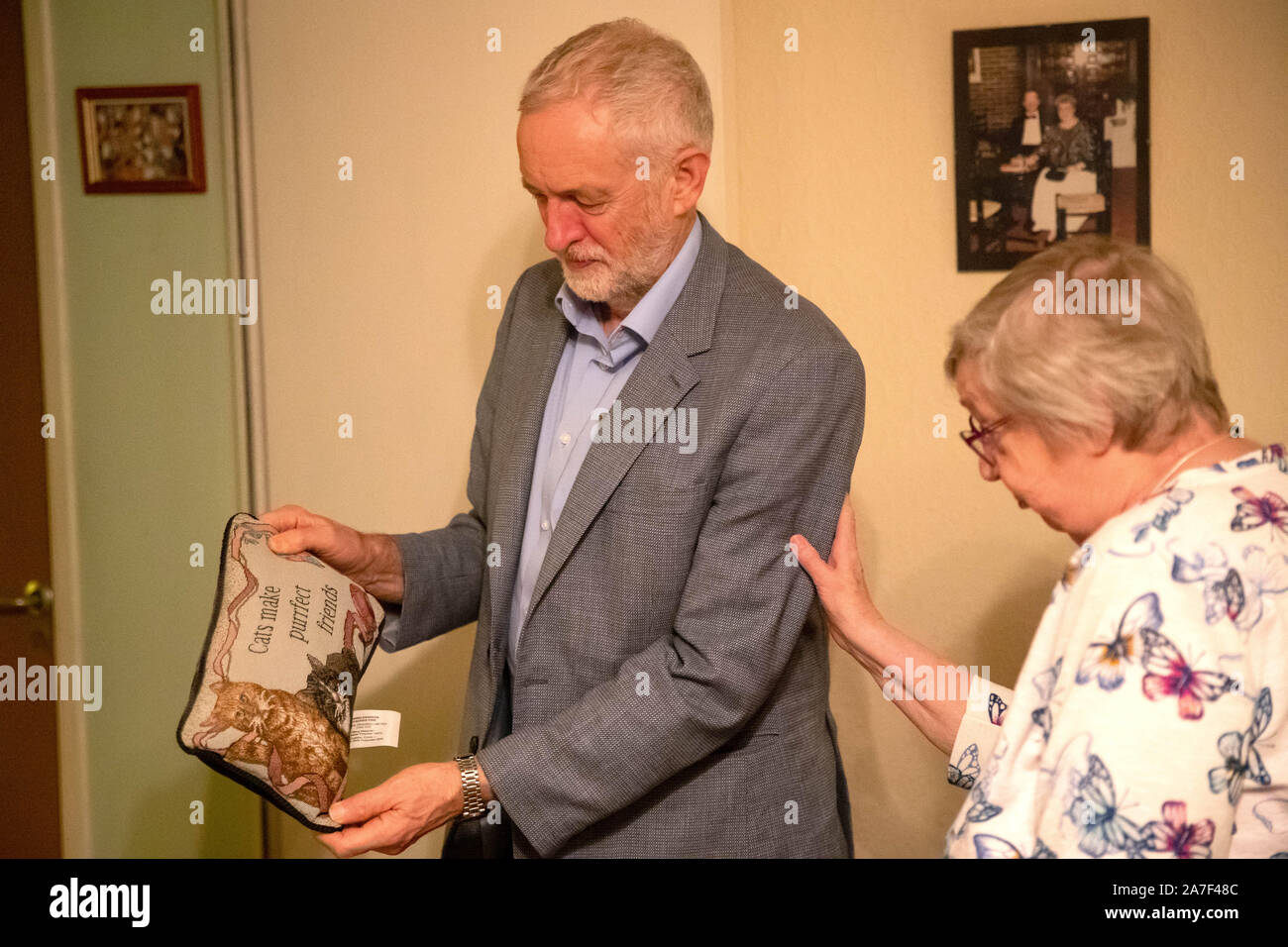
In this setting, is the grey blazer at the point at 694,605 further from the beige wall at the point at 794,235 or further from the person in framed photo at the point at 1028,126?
the person in framed photo at the point at 1028,126

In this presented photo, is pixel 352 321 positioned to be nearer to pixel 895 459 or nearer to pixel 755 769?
pixel 895 459

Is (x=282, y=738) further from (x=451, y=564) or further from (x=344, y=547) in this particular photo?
(x=451, y=564)

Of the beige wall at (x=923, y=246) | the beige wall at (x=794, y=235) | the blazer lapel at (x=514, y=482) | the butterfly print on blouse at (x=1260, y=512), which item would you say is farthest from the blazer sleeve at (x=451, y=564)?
the butterfly print on blouse at (x=1260, y=512)

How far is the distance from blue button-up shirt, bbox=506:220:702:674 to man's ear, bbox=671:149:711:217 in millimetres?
62

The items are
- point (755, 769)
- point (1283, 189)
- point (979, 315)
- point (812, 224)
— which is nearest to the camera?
point (979, 315)

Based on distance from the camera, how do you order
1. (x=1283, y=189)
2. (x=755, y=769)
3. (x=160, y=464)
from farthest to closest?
(x=160, y=464) → (x=1283, y=189) → (x=755, y=769)

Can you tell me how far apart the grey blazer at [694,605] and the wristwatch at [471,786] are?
0.02 metres

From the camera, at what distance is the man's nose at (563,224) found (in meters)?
1.47

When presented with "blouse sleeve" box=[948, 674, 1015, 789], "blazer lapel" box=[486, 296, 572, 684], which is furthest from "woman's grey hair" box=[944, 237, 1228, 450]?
"blazer lapel" box=[486, 296, 572, 684]

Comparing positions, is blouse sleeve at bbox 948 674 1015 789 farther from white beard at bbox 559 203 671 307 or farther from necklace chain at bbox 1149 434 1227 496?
white beard at bbox 559 203 671 307
